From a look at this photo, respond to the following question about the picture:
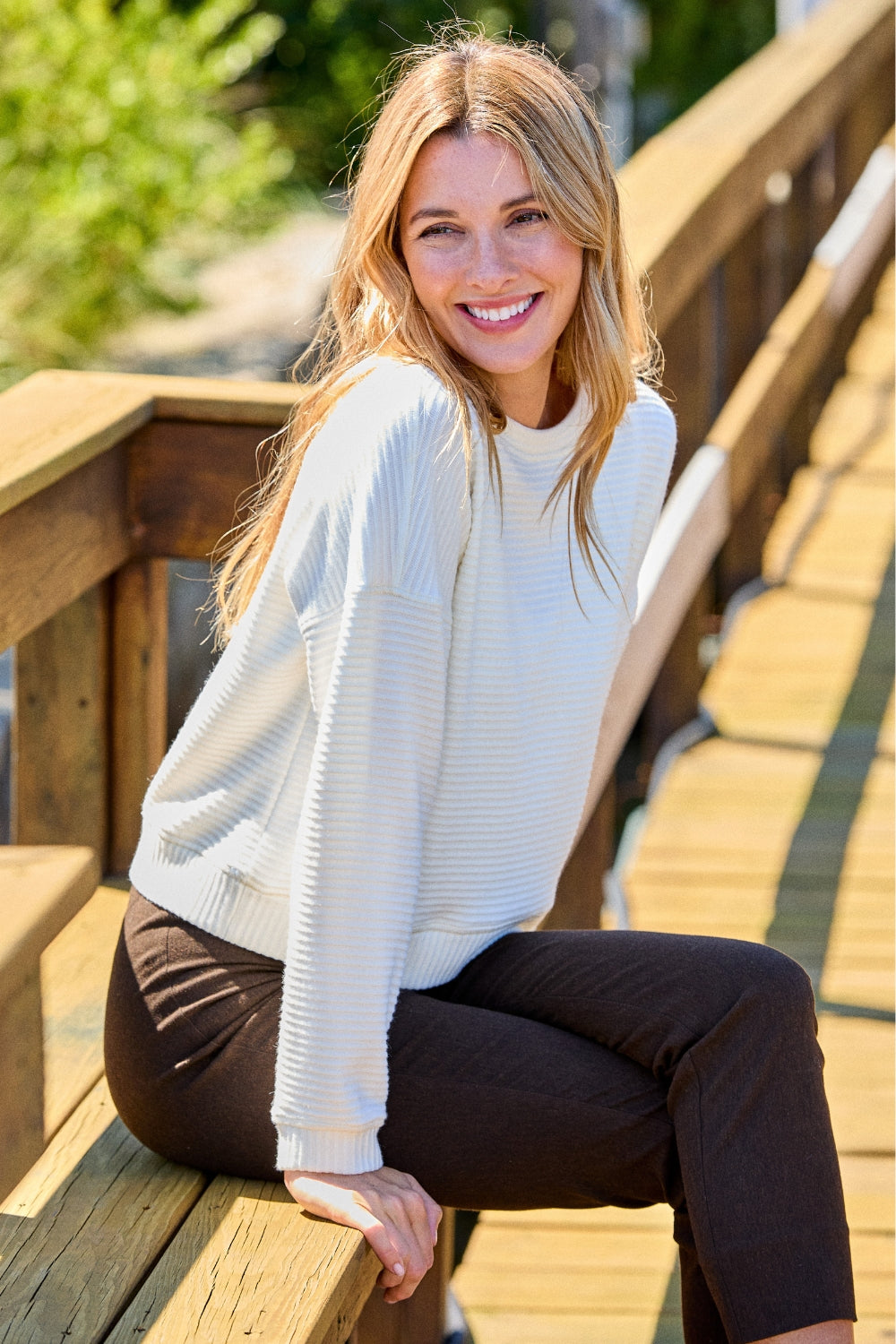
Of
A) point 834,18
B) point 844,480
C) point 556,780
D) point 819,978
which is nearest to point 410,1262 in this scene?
point 556,780

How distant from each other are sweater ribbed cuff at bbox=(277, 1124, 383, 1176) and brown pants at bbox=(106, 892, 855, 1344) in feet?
0.19

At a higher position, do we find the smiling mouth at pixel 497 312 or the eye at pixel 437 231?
the eye at pixel 437 231

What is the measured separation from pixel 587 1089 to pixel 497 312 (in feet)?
2.28

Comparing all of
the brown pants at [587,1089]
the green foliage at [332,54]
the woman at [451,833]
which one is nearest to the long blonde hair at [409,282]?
the woman at [451,833]

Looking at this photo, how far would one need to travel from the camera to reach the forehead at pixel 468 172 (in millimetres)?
1542

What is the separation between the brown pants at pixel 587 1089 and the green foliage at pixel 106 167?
5221 millimetres

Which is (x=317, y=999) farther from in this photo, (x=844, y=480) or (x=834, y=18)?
(x=834, y=18)

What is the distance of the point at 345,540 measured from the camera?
1.41m

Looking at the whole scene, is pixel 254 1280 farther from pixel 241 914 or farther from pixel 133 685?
pixel 133 685

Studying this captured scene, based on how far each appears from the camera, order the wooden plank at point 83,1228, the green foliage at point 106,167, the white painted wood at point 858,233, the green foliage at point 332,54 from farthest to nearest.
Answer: the green foliage at point 332,54 < the green foliage at point 106,167 < the white painted wood at point 858,233 < the wooden plank at point 83,1228

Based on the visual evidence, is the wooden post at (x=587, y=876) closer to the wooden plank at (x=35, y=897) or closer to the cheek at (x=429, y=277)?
the cheek at (x=429, y=277)

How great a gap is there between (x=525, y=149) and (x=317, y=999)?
76 cm

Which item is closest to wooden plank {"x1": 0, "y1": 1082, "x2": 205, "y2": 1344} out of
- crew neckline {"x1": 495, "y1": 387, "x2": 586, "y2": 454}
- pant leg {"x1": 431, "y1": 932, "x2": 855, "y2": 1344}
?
pant leg {"x1": 431, "y1": 932, "x2": 855, "y2": 1344}

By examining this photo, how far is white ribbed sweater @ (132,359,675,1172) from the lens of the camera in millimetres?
1381
